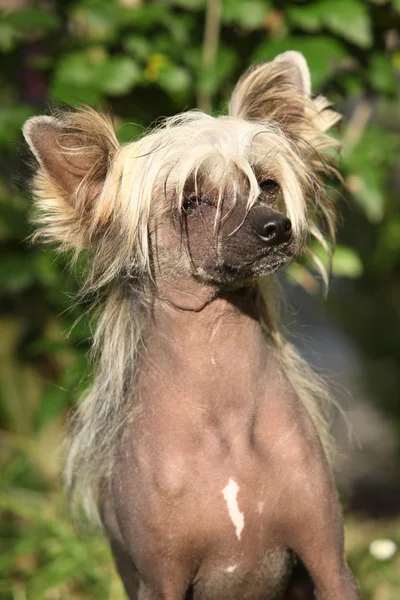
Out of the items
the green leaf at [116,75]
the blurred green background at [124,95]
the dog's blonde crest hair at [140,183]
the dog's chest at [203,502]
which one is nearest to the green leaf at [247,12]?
the blurred green background at [124,95]

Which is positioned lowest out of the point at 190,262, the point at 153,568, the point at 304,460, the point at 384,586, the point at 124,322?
the point at 384,586

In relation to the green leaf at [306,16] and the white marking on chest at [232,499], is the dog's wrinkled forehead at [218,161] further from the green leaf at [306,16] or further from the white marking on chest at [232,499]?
the green leaf at [306,16]

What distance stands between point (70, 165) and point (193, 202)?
31cm

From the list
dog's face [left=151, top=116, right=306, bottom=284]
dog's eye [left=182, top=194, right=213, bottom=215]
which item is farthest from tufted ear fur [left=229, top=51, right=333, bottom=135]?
dog's eye [left=182, top=194, right=213, bottom=215]

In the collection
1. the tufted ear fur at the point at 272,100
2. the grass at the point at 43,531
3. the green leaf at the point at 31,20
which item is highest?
the green leaf at the point at 31,20

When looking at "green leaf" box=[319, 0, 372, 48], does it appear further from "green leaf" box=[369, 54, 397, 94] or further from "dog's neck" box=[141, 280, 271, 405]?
"dog's neck" box=[141, 280, 271, 405]

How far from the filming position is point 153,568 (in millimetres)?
2426

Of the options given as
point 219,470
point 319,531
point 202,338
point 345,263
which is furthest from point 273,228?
point 345,263

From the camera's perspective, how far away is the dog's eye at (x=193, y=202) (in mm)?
2379

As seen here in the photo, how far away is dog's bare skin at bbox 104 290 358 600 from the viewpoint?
2.41 m

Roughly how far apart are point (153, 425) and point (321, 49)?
1707mm

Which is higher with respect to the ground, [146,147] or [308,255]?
[146,147]

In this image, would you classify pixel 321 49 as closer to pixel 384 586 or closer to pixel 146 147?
pixel 146 147

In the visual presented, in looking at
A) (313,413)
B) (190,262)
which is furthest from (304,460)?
(190,262)
